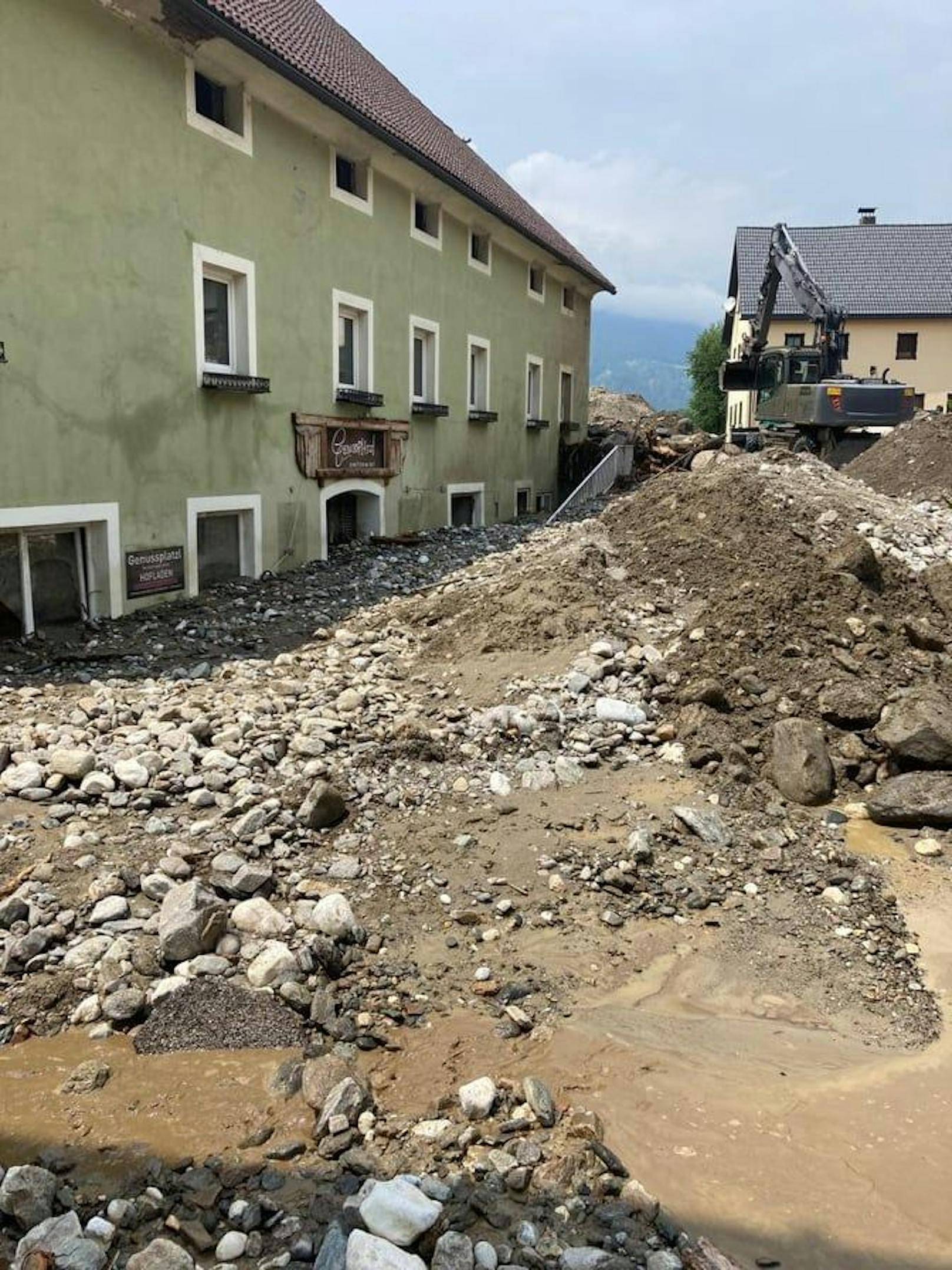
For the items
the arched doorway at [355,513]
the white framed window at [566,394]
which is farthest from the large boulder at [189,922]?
the white framed window at [566,394]

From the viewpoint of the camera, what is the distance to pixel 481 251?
19359 mm

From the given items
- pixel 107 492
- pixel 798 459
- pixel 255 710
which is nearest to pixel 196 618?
pixel 107 492

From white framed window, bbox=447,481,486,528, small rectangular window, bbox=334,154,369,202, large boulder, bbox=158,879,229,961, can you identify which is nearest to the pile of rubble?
large boulder, bbox=158,879,229,961

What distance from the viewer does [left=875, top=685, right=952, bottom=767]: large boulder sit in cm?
661

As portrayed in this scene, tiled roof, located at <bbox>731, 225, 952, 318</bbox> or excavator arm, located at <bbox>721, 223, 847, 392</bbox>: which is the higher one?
tiled roof, located at <bbox>731, 225, 952, 318</bbox>

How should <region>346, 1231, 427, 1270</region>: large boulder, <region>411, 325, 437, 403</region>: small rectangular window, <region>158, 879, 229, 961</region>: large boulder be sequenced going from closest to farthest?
<region>346, 1231, 427, 1270</region>: large boulder → <region>158, 879, 229, 961</region>: large boulder → <region>411, 325, 437, 403</region>: small rectangular window

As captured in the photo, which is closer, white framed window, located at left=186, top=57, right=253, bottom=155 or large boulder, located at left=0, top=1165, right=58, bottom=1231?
large boulder, located at left=0, top=1165, right=58, bottom=1231

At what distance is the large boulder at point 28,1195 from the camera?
305 centimetres

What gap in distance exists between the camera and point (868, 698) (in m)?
7.21

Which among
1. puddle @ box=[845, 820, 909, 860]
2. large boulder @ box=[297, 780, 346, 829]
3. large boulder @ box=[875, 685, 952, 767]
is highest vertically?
large boulder @ box=[875, 685, 952, 767]

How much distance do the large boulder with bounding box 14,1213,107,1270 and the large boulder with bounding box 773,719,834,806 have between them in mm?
4982

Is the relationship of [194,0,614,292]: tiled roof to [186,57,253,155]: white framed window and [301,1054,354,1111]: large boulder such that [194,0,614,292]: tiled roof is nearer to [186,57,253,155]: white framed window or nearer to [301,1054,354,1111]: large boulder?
[186,57,253,155]: white framed window

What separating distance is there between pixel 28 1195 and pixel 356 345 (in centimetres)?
1336

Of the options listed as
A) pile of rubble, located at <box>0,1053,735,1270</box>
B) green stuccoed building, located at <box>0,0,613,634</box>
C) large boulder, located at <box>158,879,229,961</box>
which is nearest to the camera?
pile of rubble, located at <box>0,1053,735,1270</box>
